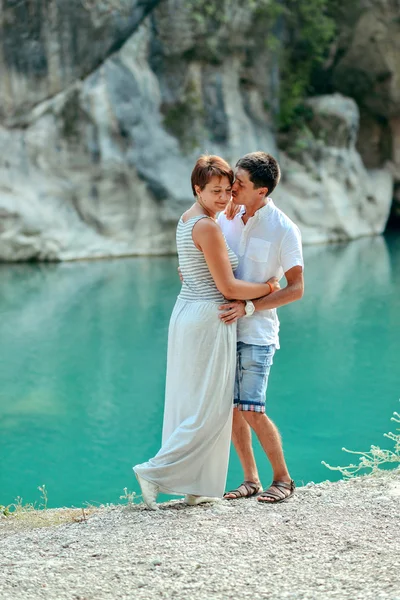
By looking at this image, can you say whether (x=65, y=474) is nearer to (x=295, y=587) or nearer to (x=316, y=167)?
(x=295, y=587)

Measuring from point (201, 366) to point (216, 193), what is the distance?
2.96 feet

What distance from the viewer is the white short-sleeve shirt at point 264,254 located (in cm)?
452

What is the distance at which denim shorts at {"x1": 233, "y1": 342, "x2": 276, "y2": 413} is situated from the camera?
4461mm

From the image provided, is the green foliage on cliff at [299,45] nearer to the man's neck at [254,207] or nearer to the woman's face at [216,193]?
the man's neck at [254,207]

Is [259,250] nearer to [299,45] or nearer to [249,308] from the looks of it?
[249,308]

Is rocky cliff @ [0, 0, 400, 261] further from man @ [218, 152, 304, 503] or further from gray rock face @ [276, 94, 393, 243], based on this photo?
man @ [218, 152, 304, 503]

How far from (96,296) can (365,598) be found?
42.3 feet

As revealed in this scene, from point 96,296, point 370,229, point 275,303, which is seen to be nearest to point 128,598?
point 275,303

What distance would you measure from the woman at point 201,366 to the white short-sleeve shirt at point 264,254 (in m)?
0.12

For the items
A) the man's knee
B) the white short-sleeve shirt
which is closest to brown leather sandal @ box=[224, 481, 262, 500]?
the man's knee

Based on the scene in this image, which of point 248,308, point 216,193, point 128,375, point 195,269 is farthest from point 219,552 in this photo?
point 128,375

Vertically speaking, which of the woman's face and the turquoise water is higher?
the woman's face

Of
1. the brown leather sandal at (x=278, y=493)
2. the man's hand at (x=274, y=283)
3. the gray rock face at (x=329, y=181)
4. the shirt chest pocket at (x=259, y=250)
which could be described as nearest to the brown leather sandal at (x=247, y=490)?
the brown leather sandal at (x=278, y=493)

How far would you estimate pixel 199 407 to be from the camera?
14.5ft
